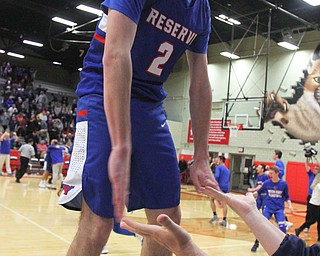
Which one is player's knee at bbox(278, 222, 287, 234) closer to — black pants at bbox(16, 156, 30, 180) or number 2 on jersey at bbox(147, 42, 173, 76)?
number 2 on jersey at bbox(147, 42, 173, 76)

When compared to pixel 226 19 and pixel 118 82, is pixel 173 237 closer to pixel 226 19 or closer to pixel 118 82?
pixel 118 82

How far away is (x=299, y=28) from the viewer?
657 inches

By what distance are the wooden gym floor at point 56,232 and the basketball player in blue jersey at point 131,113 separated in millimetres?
3386

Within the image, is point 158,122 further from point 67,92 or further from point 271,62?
point 67,92

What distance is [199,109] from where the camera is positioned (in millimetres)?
1938

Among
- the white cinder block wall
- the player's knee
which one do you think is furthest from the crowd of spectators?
the player's knee

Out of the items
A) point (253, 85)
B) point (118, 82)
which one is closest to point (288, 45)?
point (253, 85)

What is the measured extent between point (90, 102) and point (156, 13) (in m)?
0.44

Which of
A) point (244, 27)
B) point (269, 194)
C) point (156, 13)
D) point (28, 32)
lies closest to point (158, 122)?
point (156, 13)

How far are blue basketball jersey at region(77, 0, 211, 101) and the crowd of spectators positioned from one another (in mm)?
16473

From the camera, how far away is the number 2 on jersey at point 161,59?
1.69m

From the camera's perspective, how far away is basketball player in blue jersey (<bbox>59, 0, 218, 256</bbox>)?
1.39 meters

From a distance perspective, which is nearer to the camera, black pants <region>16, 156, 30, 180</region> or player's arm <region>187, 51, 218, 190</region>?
player's arm <region>187, 51, 218, 190</region>

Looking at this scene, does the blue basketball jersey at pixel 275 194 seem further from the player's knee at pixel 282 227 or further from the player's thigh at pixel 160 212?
the player's thigh at pixel 160 212
